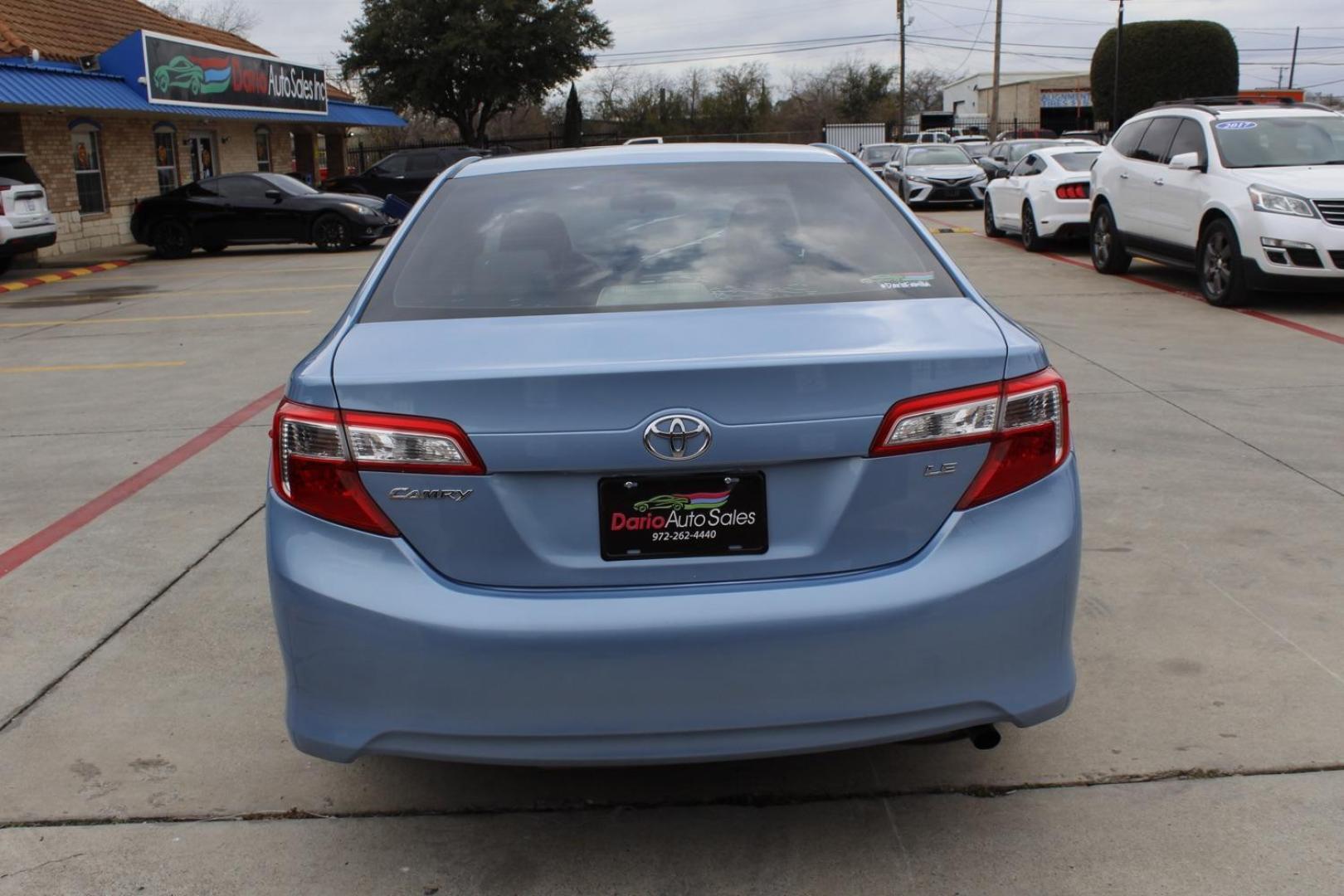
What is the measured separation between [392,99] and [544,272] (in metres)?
46.2

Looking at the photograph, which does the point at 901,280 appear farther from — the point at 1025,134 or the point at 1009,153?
the point at 1025,134

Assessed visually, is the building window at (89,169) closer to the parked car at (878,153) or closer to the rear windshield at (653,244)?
the parked car at (878,153)

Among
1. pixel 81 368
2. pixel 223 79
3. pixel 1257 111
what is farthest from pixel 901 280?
pixel 223 79

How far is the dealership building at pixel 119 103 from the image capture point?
2059 cm

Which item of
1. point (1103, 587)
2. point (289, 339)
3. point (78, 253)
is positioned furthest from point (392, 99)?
point (1103, 587)

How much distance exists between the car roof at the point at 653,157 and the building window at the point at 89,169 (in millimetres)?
21599

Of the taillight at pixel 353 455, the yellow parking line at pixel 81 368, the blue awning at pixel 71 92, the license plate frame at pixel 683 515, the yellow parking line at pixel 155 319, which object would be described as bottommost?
the yellow parking line at pixel 81 368

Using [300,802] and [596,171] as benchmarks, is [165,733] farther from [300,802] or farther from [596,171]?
[596,171]

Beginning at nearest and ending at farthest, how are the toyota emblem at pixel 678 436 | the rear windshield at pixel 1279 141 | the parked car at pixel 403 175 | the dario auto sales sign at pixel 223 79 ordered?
the toyota emblem at pixel 678 436
the rear windshield at pixel 1279 141
the dario auto sales sign at pixel 223 79
the parked car at pixel 403 175

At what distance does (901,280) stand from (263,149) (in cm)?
3157

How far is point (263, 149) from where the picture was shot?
32.2 m

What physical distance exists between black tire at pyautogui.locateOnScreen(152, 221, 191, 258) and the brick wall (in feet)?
5.24

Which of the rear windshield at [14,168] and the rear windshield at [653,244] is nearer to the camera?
the rear windshield at [653,244]

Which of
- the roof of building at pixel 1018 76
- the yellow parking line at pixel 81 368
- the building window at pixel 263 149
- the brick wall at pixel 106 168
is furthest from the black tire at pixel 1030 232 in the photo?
the roof of building at pixel 1018 76
